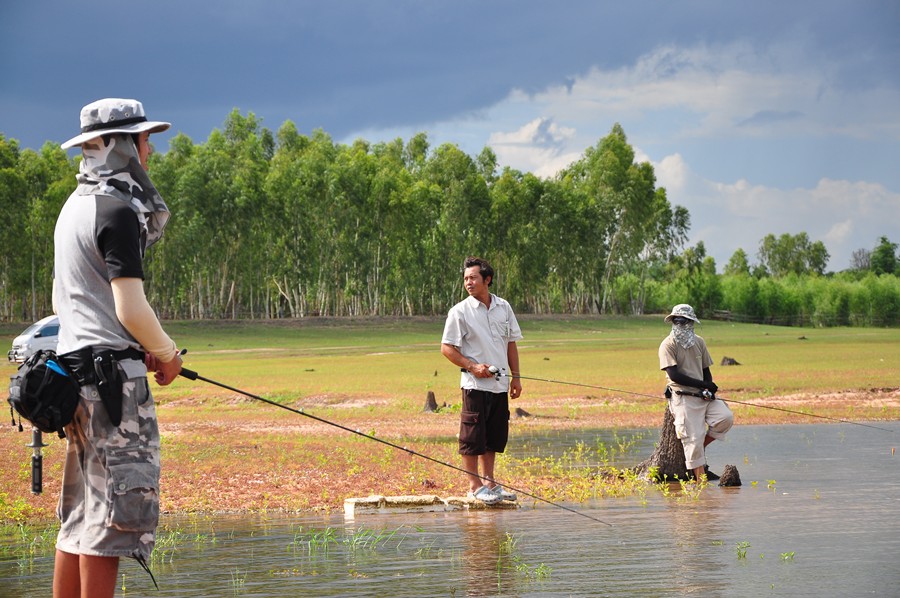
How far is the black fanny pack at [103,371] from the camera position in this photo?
4984 millimetres

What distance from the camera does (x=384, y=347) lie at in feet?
204

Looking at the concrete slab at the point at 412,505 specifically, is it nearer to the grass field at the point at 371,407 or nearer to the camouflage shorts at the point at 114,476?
the grass field at the point at 371,407

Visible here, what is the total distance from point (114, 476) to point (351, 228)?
8336 cm

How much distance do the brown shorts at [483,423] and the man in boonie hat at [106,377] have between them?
5.32 meters

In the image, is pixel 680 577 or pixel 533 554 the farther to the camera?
pixel 533 554

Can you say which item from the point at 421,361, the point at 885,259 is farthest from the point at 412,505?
the point at 885,259

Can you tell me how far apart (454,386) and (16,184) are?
53.2 m

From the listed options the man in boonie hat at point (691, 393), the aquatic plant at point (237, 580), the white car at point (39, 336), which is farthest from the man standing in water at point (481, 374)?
the white car at point (39, 336)

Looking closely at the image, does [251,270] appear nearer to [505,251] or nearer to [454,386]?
[505,251]

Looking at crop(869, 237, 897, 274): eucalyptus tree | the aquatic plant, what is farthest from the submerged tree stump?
crop(869, 237, 897, 274): eucalyptus tree

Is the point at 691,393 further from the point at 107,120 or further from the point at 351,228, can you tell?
the point at 351,228

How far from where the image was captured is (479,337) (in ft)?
34.4

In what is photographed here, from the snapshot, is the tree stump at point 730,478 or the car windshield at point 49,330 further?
the car windshield at point 49,330

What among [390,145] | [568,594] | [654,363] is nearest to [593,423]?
[568,594]
